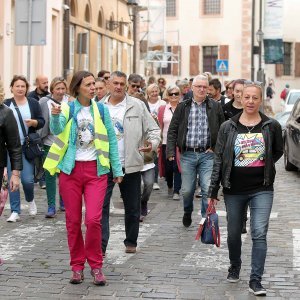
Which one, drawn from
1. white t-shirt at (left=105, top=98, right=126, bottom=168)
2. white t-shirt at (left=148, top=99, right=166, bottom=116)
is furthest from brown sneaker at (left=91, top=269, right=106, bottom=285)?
white t-shirt at (left=148, top=99, right=166, bottom=116)

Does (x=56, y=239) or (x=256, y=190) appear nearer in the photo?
(x=256, y=190)

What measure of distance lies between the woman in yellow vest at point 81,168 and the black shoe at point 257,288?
123 centimetres

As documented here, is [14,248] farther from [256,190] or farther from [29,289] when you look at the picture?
[256,190]

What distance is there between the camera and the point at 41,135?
11984 mm

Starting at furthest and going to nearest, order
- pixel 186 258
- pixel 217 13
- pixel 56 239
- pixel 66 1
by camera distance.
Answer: pixel 217 13 < pixel 66 1 < pixel 56 239 < pixel 186 258

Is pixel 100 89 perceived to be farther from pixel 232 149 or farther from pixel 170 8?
pixel 170 8

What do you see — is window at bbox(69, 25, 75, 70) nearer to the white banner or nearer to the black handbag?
the white banner

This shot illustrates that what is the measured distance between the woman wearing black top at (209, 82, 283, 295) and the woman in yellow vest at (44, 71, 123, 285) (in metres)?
1.01

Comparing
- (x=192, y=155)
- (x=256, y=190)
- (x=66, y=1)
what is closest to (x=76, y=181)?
(x=256, y=190)

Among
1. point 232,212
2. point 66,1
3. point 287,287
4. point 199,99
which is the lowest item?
point 287,287

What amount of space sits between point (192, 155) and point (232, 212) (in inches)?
113

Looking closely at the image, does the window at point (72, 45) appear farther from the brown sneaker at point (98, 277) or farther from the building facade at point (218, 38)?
the building facade at point (218, 38)

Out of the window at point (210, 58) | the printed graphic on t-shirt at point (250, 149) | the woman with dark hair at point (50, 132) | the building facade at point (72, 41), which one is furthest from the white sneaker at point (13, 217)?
the window at point (210, 58)

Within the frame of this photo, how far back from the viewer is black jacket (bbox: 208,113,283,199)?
739cm
